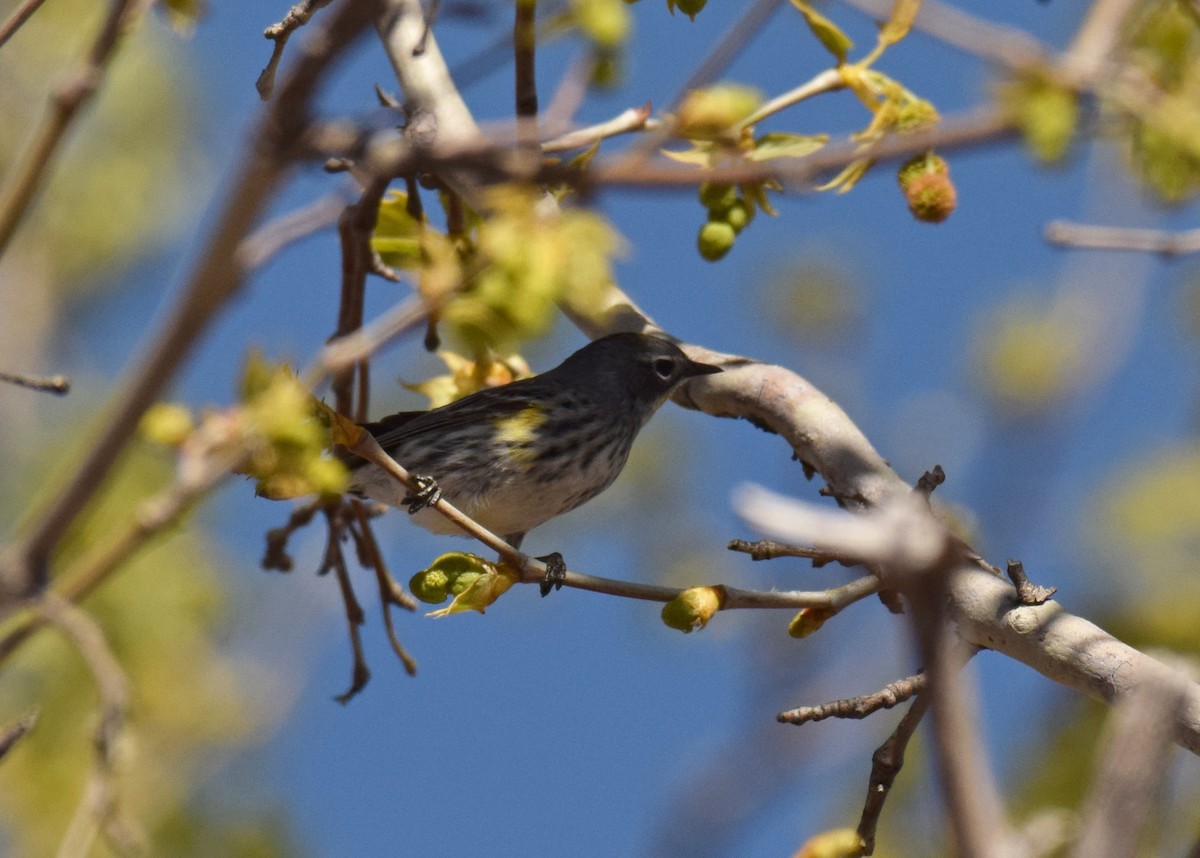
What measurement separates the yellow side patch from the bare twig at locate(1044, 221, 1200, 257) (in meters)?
3.08

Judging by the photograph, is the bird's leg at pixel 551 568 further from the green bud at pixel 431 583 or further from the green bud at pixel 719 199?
the green bud at pixel 719 199

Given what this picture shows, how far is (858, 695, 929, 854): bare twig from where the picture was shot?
3.06 meters

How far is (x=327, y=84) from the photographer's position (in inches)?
57.7

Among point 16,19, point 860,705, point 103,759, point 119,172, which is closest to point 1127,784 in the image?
point 103,759

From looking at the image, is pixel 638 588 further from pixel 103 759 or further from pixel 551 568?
pixel 103 759

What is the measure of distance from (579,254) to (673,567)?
359 inches

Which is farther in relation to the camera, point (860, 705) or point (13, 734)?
point (860, 705)

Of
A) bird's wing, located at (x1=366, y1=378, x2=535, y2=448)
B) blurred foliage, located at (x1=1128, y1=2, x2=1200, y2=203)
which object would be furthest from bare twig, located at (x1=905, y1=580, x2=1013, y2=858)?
bird's wing, located at (x1=366, y1=378, x2=535, y2=448)

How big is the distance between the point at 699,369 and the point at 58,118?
3072 millimetres

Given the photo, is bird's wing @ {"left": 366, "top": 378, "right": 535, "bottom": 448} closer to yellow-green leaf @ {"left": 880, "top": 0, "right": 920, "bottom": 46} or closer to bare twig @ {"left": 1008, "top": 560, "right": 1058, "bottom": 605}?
yellow-green leaf @ {"left": 880, "top": 0, "right": 920, "bottom": 46}

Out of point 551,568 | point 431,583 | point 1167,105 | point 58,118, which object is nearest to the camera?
point 58,118

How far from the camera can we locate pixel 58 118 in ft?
5.57

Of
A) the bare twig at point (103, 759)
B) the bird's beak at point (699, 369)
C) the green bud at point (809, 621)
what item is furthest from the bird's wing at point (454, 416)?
the bare twig at point (103, 759)

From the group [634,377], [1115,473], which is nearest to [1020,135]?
[634,377]
